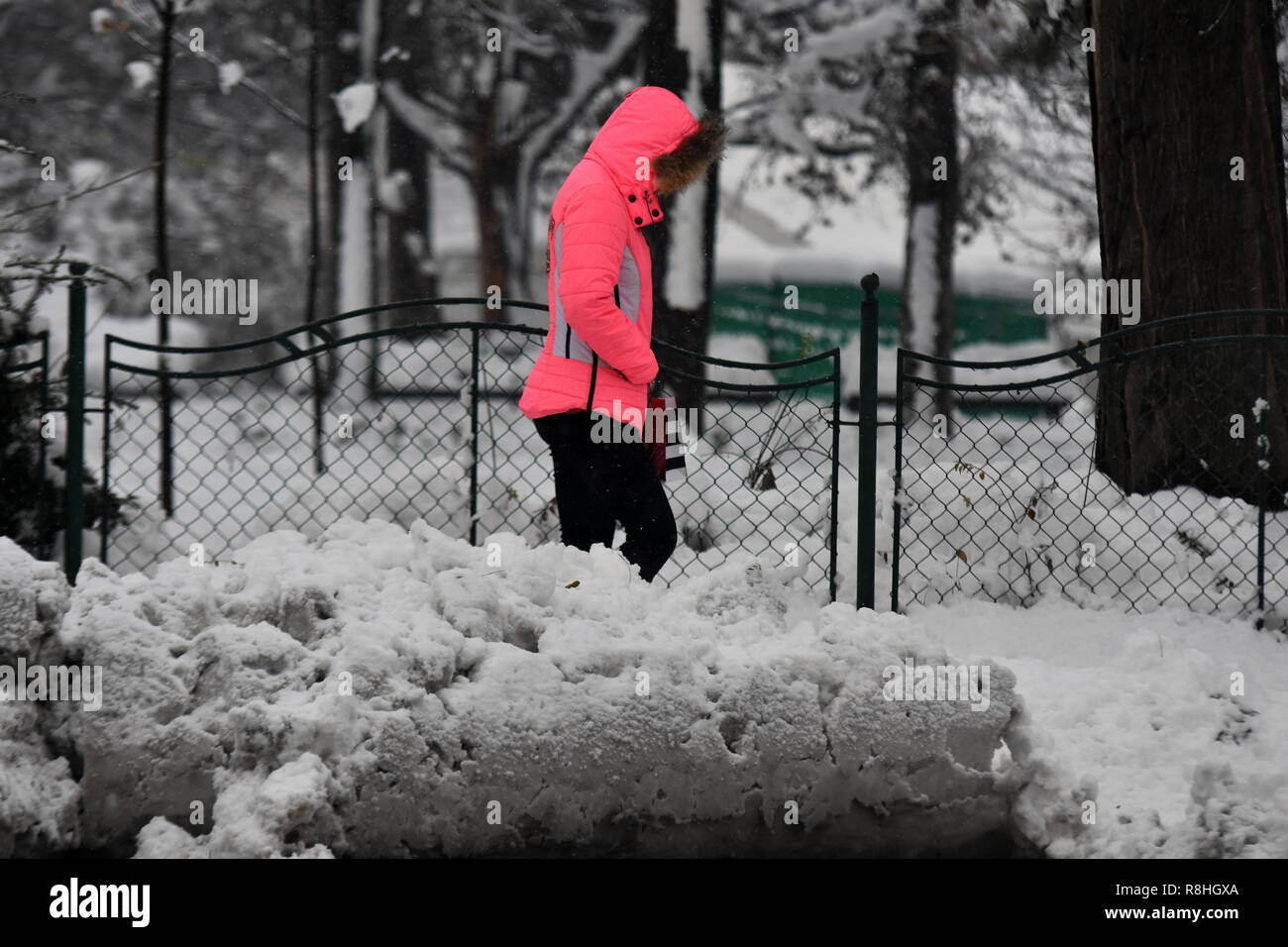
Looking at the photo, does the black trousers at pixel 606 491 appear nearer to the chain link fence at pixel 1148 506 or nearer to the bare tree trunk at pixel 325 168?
the chain link fence at pixel 1148 506

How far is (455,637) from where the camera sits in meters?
3.11

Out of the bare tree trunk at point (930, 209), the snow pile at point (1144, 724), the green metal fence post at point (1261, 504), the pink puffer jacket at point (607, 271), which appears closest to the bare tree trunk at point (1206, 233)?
the green metal fence post at point (1261, 504)

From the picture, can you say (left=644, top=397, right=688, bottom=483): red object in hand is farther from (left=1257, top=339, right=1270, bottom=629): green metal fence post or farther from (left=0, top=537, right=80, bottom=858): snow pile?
(left=1257, top=339, right=1270, bottom=629): green metal fence post

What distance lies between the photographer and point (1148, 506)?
557 centimetres

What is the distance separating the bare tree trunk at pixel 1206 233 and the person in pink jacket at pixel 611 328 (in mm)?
2507

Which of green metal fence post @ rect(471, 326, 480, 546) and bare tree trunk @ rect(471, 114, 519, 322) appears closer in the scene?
green metal fence post @ rect(471, 326, 480, 546)

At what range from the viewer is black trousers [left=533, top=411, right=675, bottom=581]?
428cm

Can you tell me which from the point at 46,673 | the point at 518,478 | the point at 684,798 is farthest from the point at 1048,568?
the point at 46,673

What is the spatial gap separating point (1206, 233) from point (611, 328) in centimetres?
313

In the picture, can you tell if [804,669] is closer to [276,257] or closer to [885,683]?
[885,683]

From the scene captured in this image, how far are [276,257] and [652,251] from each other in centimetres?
1627

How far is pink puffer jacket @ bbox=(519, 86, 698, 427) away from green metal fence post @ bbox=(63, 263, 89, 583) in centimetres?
190

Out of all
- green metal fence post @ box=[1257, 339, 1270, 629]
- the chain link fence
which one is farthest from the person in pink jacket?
green metal fence post @ box=[1257, 339, 1270, 629]

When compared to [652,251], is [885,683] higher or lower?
lower
